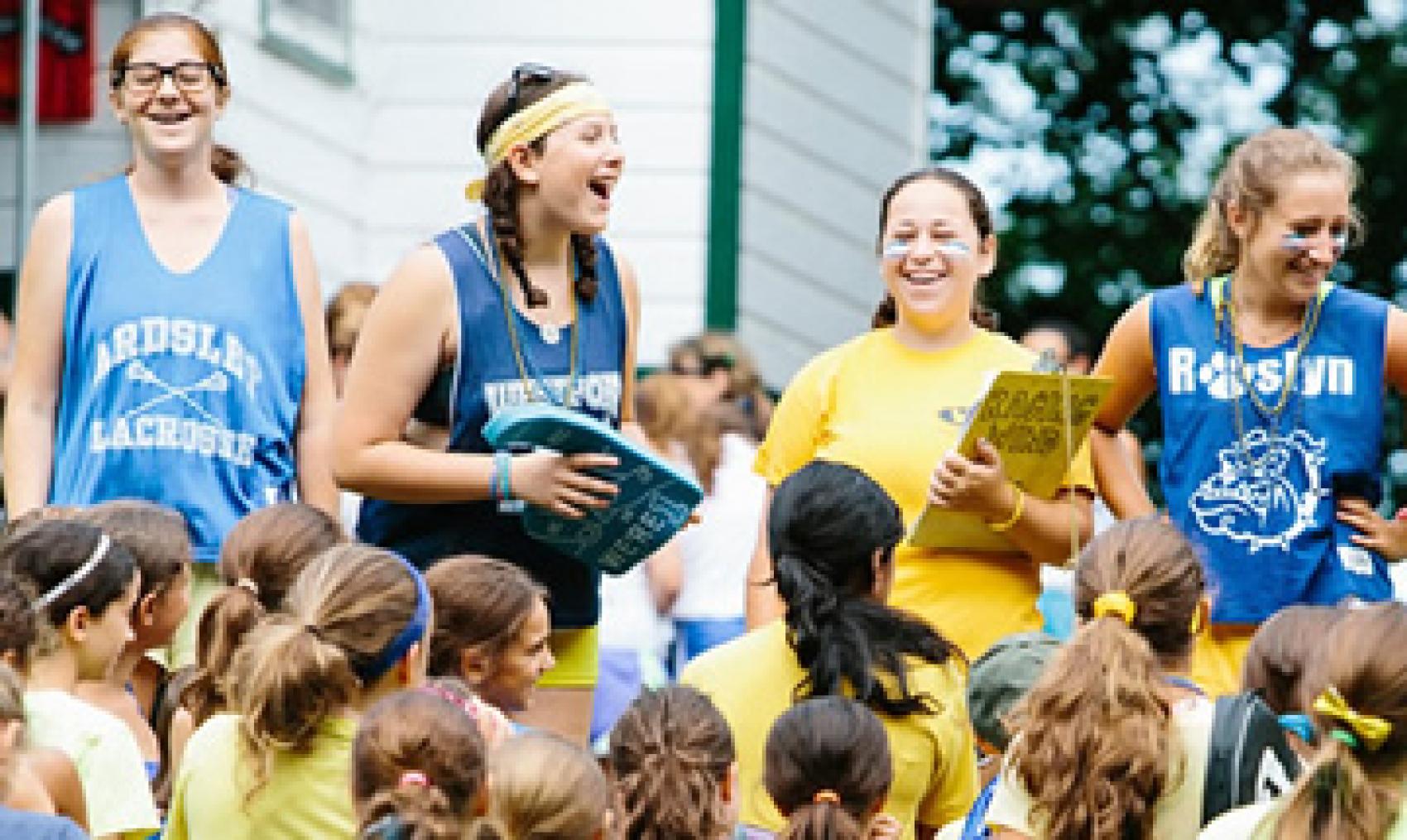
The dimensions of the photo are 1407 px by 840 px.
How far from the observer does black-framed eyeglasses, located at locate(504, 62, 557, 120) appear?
6898mm

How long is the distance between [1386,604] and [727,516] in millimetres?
5418

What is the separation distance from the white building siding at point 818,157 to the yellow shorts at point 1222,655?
19.5 ft

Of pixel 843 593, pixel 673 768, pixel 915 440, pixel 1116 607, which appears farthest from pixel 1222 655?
pixel 673 768

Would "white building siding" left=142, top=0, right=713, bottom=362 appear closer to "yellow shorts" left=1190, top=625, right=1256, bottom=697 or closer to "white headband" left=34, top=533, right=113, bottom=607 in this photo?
"yellow shorts" left=1190, top=625, right=1256, bottom=697

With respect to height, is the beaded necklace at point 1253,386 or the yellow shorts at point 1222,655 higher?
the beaded necklace at point 1253,386

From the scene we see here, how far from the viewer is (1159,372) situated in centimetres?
709

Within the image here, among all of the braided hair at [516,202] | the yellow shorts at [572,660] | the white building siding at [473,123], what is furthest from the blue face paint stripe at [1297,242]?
the white building siding at [473,123]

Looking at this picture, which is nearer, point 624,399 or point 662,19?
point 624,399

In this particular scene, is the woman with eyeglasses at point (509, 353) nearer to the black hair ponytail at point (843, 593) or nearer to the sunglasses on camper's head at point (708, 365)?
the black hair ponytail at point (843, 593)

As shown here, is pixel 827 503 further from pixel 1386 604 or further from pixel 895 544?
pixel 1386 604

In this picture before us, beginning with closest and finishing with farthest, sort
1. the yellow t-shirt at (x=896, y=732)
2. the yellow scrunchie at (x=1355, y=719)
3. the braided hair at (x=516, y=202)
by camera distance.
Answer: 1. the yellow scrunchie at (x=1355, y=719)
2. the yellow t-shirt at (x=896, y=732)
3. the braided hair at (x=516, y=202)

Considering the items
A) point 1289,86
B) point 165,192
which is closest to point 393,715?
point 165,192

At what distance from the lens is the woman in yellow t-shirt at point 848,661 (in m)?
6.19

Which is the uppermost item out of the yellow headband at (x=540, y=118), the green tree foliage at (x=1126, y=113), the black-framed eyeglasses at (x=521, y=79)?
the black-framed eyeglasses at (x=521, y=79)
